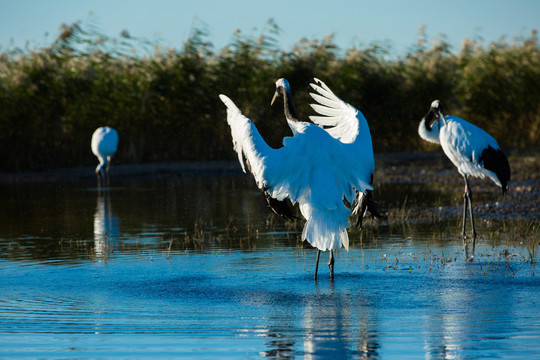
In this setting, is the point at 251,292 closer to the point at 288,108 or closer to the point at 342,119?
the point at 288,108

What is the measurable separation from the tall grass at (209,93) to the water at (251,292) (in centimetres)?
779

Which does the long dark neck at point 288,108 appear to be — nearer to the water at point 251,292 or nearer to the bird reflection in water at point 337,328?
the water at point 251,292

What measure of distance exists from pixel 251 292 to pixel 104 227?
465 centimetres

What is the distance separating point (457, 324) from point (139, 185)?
1189cm

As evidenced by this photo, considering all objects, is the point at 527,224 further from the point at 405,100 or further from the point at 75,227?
the point at 405,100

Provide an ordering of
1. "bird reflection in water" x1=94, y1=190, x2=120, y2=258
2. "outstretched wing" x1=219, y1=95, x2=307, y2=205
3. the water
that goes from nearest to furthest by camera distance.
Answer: the water
"outstretched wing" x1=219, y1=95, x2=307, y2=205
"bird reflection in water" x1=94, y1=190, x2=120, y2=258

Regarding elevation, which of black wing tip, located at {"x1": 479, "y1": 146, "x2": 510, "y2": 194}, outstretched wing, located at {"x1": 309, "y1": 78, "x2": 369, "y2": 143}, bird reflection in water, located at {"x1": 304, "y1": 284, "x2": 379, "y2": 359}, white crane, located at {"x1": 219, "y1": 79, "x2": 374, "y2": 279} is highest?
outstretched wing, located at {"x1": 309, "y1": 78, "x2": 369, "y2": 143}

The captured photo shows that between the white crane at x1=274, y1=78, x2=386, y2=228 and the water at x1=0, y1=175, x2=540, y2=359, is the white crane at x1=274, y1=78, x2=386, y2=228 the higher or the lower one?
the higher one

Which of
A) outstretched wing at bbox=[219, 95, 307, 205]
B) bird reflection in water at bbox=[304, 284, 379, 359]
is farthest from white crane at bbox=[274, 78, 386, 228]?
bird reflection in water at bbox=[304, 284, 379, 359]

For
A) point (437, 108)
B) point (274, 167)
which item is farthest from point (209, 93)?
point (274, 167)

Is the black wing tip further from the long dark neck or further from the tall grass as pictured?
the tall grass

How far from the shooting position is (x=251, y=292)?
6.60 meters

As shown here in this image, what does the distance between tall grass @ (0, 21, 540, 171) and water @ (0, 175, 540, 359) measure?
7.79 m

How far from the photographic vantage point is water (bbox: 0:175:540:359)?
195 inches
